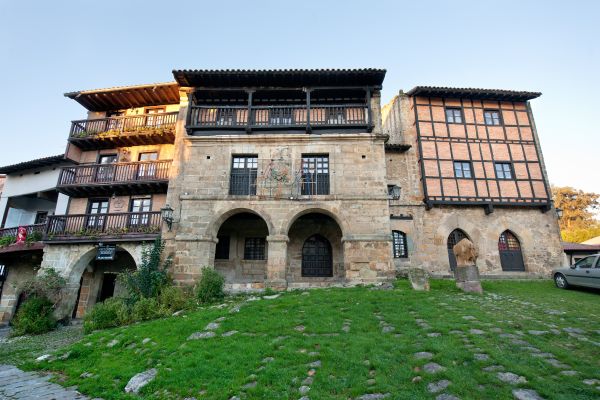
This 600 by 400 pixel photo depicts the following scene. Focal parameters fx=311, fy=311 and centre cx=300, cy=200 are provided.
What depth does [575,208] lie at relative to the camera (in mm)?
31516

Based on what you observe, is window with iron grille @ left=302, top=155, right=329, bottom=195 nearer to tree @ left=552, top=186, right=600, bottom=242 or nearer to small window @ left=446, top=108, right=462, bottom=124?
small window @ left=446, top=108, right=462, bottom=124

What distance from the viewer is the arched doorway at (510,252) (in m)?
17.3

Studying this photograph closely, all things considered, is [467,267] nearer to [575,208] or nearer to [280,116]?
[280,116]

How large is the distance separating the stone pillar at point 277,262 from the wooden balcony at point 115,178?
21.5ft

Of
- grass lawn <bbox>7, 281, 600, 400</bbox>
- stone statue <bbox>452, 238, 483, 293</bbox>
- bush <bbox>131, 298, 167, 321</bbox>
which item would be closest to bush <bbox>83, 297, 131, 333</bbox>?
bush <bbox>131, 298, 167, 321</bbox>

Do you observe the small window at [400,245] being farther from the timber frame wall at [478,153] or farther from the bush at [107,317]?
the bush at [107,317]

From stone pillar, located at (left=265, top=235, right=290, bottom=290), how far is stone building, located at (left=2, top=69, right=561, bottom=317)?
59mm

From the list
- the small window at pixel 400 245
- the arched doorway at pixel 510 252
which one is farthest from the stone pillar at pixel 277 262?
the arched doorway at pixel 510 252

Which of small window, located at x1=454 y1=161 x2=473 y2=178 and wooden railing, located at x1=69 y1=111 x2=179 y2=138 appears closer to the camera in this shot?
wooden railing, located at x1=69 y1=111 x2=179 y2=138

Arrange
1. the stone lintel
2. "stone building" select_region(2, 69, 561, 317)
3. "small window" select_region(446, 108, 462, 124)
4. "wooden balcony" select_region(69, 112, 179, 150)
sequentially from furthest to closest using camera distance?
"small window" select_region(446, 108, 462, 124), "wooden balcony" select_region(69, 112, 179, 150), "stone building" select_region(2, 69, 561, 317), the stone lintel

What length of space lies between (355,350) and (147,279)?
9.38m

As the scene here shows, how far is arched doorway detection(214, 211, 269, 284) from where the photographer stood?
15109 millimetres

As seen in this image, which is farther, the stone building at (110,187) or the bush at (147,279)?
the stone building at (110,187)

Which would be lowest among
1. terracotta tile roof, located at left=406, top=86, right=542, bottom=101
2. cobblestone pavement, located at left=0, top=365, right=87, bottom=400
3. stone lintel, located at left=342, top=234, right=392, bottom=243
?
cobblestone pavement, located at left=0, top=365, right=87, bottom=400
